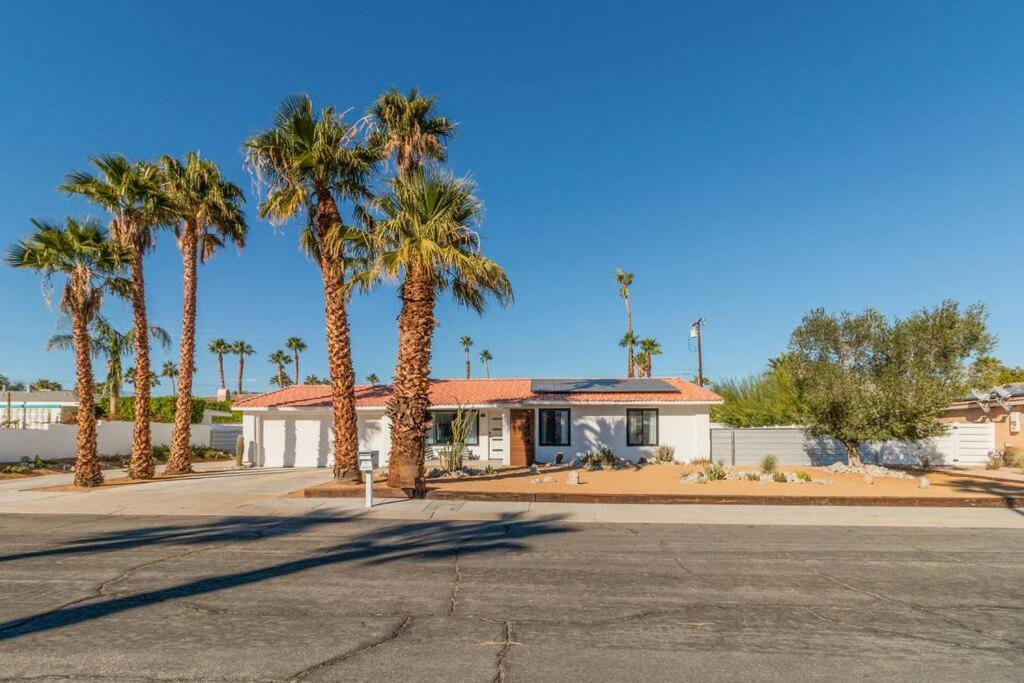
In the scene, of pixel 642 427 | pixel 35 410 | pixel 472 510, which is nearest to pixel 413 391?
pixel 472 510

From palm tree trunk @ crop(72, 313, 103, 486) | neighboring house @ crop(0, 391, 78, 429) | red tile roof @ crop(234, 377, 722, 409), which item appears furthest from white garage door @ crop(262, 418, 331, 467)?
neighboring house @ crop(0, 391, 78, 429)

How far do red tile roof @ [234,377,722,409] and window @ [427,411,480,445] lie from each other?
1.99 ft

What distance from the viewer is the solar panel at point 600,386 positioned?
24359mm

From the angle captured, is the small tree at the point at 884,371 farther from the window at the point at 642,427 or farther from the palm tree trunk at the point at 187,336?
the palm tree trunk at the point at 187,336

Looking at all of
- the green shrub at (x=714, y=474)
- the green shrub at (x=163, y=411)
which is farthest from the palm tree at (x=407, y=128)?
the green shrub at (x=163, y=411)

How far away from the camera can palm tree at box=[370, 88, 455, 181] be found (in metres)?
19.7

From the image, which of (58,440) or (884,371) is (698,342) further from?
(58,440)

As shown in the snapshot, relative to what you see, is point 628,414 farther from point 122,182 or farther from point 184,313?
point 122,182

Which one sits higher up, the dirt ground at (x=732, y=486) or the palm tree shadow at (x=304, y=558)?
the palm tree shadow at (x=304, y=558)

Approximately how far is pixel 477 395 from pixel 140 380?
41.4 ft

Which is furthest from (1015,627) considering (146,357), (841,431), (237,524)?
(146,357)

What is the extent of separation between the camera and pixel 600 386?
2531 centimetres

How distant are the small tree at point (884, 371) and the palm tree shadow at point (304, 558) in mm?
12546

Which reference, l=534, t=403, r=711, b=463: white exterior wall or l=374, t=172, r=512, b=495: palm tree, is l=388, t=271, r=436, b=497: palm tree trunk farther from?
l=534, t=403, r=711, b=463: white exterior wall
